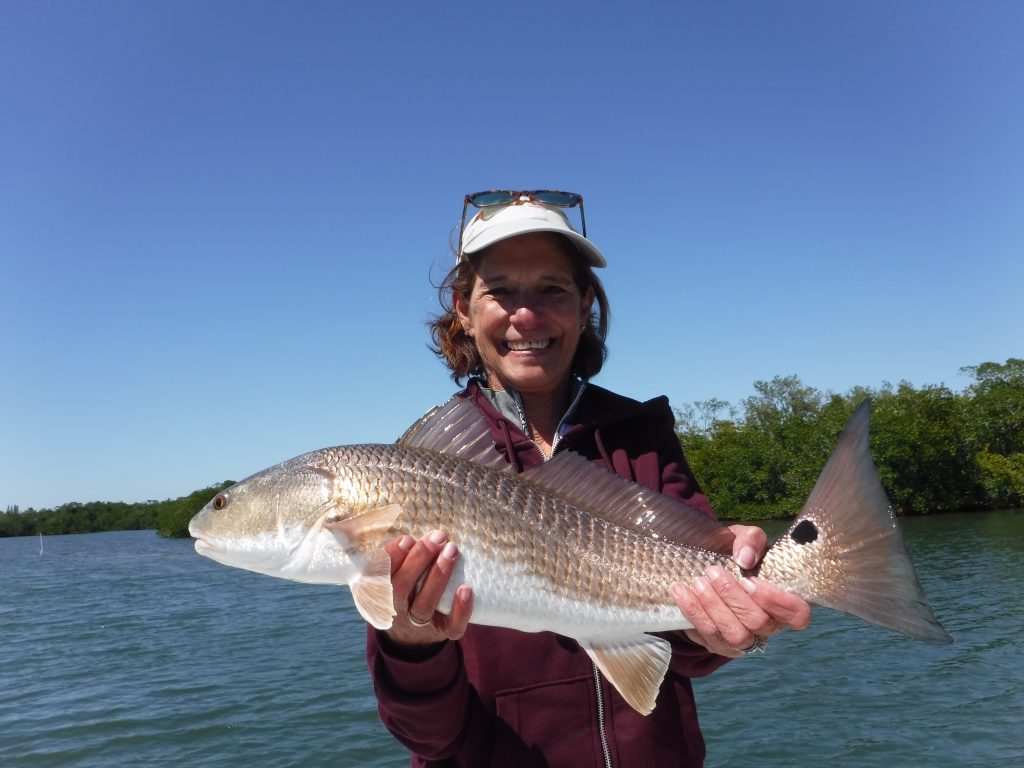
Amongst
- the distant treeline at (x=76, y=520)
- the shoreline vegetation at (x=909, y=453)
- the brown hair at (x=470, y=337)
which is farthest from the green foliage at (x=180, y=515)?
the brown hair at (x=470, y=337)

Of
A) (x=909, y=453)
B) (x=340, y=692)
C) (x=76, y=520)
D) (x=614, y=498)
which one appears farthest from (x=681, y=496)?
(x=76, y=520)

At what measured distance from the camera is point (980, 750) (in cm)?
970

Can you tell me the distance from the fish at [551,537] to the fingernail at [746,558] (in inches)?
1.0

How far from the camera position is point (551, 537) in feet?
9.00

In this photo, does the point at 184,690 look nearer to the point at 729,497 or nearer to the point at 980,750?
the point at 980,750

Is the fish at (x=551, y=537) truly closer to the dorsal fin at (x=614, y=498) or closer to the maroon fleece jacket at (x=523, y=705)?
the dorsal fin at (x=614, y=498)

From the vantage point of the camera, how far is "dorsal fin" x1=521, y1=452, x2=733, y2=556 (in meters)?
2.82

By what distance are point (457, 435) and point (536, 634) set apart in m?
0.86

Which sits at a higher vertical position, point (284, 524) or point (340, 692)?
point (284, 524)

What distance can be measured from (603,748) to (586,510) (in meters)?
0.89

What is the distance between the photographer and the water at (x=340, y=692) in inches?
418

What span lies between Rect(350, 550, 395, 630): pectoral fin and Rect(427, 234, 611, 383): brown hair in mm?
1352

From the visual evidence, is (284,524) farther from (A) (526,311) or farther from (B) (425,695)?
(A) (526,311)

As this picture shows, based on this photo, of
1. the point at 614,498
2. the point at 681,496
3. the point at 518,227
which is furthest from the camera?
the point at 681,496
